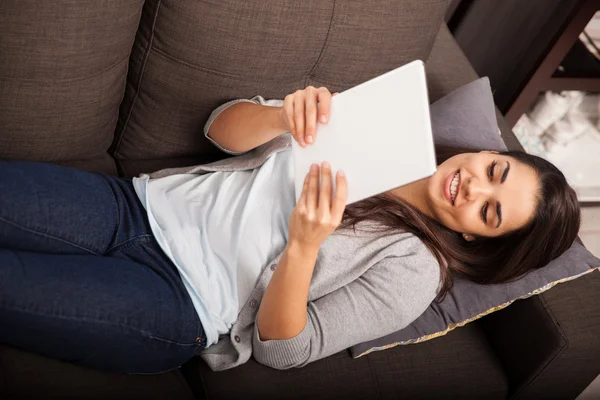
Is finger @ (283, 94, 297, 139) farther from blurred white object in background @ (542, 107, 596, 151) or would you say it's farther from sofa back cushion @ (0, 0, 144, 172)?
blurred white object in background @ (542, 107, 596, 151)

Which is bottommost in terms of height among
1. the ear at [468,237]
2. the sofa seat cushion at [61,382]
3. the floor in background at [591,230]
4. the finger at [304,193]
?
the floor in background at [591,230]

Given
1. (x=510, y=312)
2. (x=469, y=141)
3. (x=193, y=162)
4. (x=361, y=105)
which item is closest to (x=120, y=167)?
→ (x=193, y=162)

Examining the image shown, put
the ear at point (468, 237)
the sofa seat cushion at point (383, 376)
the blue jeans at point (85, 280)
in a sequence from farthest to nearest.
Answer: the ear at point (468, 237)
the sofa seat cushion at point (383, 376)
the blue jeans at point (85, 280)

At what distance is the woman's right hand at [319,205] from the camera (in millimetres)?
996

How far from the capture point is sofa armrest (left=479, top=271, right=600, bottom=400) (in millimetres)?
1378

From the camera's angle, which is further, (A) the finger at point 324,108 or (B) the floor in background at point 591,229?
(B) the floor in background at point 591,229

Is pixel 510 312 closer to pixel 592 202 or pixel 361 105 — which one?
pixel 361 105

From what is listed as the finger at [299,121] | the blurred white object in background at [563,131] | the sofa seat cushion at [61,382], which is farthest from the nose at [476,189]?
the blurred white object in background at [563,131]

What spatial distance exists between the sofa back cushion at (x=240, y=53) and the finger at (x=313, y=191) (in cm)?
42

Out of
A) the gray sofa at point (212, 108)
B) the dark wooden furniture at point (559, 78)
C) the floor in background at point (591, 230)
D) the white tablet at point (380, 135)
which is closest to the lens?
the white tablet at point (380, 135)

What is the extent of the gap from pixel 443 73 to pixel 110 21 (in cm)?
98

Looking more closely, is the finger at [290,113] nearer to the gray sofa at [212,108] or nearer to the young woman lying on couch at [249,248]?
the young woman lying on couch at [249,248]

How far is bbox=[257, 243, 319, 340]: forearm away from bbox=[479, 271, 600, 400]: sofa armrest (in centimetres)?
59

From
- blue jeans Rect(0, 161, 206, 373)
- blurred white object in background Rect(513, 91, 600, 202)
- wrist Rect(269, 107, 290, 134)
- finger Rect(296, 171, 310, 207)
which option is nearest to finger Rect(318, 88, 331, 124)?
finger Rect(296, 171, 310, 207)
